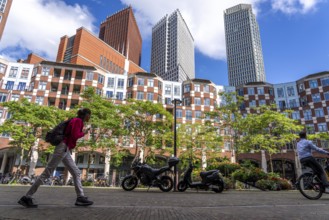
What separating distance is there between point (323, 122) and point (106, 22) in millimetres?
109573

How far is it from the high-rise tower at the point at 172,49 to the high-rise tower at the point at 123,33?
83.2 feet

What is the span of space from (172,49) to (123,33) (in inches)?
1650

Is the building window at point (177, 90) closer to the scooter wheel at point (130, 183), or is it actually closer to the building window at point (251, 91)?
the building window at point (251, 91)

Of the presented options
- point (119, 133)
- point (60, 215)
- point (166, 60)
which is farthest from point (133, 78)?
point (166, 60)

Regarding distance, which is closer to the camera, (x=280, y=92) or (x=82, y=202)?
(x=82, y=202)

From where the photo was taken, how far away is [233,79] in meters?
136

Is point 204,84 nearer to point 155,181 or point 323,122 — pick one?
point 323,122

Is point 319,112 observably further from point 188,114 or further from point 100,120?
point 100,120

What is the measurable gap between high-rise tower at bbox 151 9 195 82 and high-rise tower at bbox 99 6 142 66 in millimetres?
25372

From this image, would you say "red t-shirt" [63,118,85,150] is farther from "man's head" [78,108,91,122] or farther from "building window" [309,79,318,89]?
"building window" [309,79,318,89]

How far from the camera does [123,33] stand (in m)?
109

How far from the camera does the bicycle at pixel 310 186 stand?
6.51 meters

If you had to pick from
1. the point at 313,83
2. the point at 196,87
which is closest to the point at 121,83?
the point at 196,87

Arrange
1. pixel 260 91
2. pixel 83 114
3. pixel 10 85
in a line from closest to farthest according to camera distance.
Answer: pixel 83 114 → pixel 10 85 → pixel 260 91
